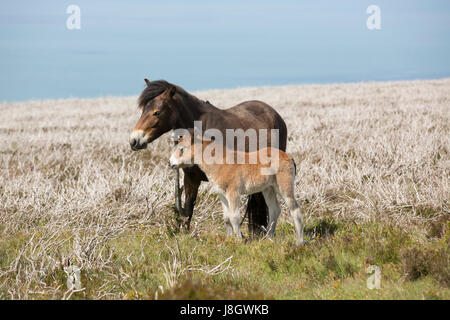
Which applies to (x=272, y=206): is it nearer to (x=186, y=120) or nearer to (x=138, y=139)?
(x=186, y=120)

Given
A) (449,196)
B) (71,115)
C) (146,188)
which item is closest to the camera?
(449,196)

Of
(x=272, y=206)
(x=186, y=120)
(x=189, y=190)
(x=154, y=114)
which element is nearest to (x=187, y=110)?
(x=186, y=120)

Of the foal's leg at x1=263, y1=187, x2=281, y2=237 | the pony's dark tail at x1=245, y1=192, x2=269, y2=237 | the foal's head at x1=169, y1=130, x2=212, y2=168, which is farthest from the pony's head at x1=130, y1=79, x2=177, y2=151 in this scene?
the pony's dark tail at x1=245, y1=192, x2=269, y2=237

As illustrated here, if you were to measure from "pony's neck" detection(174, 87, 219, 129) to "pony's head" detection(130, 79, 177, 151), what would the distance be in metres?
0.10

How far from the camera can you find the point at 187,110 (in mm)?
6422

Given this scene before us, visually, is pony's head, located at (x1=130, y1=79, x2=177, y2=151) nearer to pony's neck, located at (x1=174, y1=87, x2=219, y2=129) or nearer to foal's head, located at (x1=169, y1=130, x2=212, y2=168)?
pony's neck, located at (x1=174, y1=87, x2=219, y2=129)

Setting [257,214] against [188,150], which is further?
[257,214]

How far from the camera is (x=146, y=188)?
27.0 feet

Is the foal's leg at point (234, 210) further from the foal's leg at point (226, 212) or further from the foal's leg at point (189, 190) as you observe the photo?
the foal's leg at point (189, 190)

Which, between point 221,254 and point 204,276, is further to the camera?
point 221,254

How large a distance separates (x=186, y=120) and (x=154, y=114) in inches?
19.5
